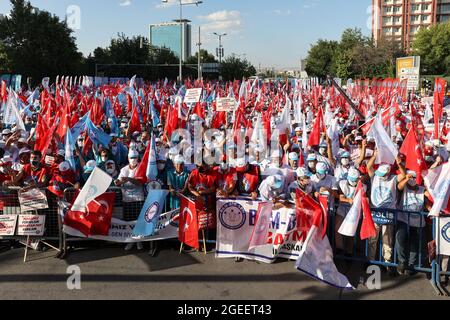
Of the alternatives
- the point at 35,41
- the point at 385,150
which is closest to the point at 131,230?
the point at 385,150

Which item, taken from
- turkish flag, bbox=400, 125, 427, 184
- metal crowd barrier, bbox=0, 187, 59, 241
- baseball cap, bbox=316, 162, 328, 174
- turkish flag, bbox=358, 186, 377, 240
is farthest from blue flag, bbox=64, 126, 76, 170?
turkish flag, bbox=400, 125, 427, 184

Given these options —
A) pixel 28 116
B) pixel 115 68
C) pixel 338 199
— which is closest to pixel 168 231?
pixel 338 199

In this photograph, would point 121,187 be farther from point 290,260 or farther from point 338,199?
point 338,199

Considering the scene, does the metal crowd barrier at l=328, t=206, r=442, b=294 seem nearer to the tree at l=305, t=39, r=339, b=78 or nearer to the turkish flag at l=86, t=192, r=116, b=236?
the turkish flag at l=86, t=192, r=116, b=236

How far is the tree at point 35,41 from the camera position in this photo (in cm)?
4431

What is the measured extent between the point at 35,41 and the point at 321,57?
4425cm

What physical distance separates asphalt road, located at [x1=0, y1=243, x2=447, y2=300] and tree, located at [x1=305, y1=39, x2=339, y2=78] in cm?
6679

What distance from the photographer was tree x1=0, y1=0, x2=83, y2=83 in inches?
1745

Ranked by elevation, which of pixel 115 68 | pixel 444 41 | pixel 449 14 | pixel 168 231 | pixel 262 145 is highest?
pixel 449 14

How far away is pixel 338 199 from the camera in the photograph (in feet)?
20.0

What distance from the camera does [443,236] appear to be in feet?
17.5

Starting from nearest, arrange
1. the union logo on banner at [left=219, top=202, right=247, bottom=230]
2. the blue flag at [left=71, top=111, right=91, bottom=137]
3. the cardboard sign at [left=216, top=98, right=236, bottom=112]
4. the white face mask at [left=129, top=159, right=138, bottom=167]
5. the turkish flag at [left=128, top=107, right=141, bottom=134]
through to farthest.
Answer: the union logo on banner at [left=219, top=202, right=247, bottom=230] < the white face mask at [left=129, top=159, right=138, bottom=167] < the blue flag at [left=71, top=111, right=91, bottom=137] < the cardboard sign at [left=216, top=98, right=236, bottom=112] < the turkish flag at [left=128, top=107, right=141, bottom=134]

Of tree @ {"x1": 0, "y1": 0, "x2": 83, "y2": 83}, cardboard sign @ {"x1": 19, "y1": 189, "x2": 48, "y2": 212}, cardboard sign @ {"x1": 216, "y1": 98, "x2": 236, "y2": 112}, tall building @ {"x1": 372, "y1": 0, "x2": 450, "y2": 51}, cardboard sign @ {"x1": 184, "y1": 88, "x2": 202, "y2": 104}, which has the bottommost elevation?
cardboard sign @ {"x1": 19, "y1": 189, "x2": 48, "y2": 212}
